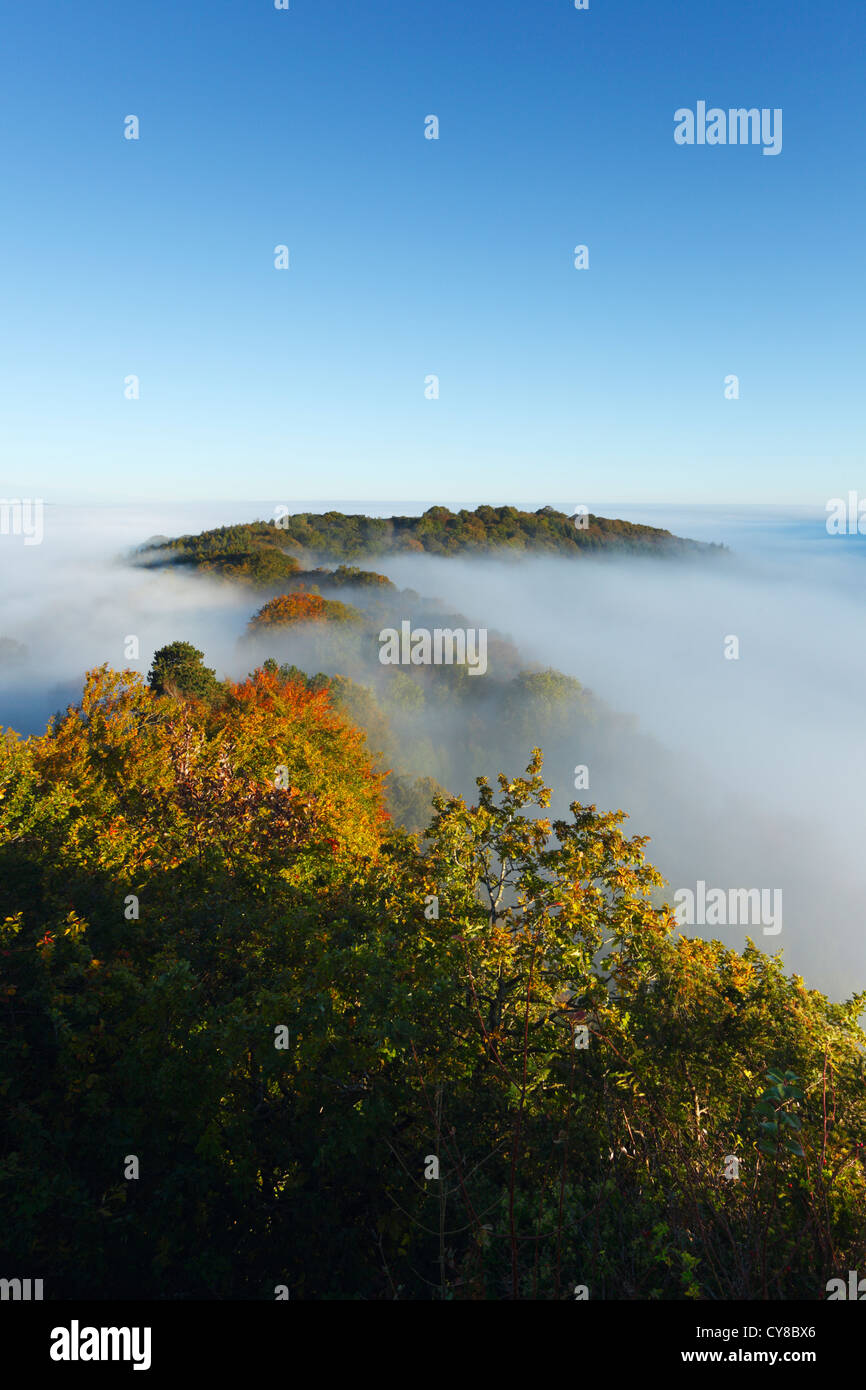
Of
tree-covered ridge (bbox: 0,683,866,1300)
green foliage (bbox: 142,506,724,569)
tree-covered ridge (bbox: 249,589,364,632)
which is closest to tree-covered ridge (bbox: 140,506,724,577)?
green foliage (bbox: 142,506,724,569)

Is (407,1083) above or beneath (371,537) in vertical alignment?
beneath

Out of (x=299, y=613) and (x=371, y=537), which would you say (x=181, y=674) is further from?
(x=371, y=537)

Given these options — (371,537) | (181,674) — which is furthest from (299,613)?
(371,537)

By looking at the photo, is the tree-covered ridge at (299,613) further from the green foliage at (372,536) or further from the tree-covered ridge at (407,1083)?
the tree-covered ridge at (407,1083)

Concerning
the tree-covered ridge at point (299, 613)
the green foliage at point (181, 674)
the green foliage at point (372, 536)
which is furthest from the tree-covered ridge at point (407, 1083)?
the green foliage at point (372, 536)

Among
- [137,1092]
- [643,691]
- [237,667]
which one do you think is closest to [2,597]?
[237,667]

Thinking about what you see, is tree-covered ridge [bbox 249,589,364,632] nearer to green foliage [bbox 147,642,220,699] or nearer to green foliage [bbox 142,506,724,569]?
green foliage [bbox 147,642,220,699]
